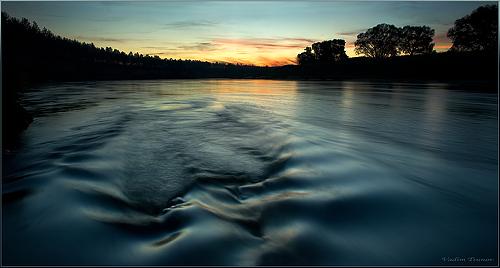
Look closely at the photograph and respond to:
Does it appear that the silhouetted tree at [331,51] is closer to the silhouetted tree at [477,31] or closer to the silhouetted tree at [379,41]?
the silhouetted tree at [379,41]

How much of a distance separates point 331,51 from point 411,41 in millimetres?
31792

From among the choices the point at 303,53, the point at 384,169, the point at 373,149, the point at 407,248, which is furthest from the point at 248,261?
the point at 303,53

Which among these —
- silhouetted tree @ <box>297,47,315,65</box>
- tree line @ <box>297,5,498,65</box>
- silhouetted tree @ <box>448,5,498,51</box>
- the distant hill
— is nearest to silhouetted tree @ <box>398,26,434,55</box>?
tree line @ <box>297,5,498,65</box>

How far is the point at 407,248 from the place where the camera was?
3.42 metres

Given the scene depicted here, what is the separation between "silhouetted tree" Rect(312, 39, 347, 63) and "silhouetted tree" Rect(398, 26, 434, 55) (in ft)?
87.7

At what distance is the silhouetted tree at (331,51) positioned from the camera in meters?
107

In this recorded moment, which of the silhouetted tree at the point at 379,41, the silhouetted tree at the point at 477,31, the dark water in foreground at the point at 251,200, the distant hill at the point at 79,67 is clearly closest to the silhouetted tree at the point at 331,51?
the distant hill at the point at 79,67

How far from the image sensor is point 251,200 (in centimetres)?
459

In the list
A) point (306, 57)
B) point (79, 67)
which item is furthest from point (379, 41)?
point (79, 67)

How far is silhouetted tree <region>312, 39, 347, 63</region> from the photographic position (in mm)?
107438

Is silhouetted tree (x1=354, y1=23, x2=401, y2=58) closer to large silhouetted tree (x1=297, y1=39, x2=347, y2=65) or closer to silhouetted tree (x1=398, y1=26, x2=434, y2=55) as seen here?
silhouetted tree (x1=398, y1=26, x2=434, y2=55)

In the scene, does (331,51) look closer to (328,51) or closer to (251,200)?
(328,51)

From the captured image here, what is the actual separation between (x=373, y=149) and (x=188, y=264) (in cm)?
650

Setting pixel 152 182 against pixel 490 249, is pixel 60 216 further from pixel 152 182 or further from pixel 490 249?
pixel 490 249
